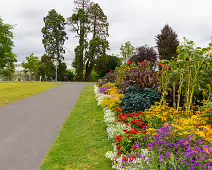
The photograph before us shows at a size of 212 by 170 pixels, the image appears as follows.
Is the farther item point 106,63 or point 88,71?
point 88,71

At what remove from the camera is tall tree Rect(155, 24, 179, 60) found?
67.2 feet

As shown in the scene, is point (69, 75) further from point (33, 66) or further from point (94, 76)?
point (33, 66)

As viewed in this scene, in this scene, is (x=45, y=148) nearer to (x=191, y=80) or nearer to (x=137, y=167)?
(x=137, y=167)

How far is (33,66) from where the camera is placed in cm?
4534

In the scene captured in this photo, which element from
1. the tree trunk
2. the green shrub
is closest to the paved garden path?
the tree trunk

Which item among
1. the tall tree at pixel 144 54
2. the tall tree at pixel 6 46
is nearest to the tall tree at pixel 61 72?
the tall tree at pixel 6 46

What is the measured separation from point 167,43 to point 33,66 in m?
32.1

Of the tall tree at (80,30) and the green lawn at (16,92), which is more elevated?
the tall tree at (80,30)

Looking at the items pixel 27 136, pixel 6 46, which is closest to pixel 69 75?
pixel 6 46

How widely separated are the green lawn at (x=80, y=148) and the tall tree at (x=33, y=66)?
39.5m

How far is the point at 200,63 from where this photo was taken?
5.34 m

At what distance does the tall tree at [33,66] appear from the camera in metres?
44.0

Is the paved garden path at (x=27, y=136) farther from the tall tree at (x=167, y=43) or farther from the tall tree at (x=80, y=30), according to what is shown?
the tall tree at (x=80, y=30)

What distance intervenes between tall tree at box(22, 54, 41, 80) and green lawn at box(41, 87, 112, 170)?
129ft
